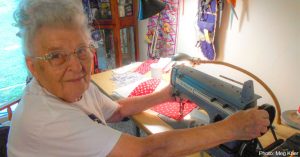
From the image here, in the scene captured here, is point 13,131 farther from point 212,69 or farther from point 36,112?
point 212,69

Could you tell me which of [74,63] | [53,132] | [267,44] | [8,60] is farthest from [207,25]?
[8,60]

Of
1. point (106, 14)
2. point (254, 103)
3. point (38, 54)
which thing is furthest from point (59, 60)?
point (106, 14)

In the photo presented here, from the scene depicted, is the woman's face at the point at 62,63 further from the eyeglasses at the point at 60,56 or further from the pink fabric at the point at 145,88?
the pink fabric at the point at 145,88

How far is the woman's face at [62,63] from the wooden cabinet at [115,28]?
1635 mm

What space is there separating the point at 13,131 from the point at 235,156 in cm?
77

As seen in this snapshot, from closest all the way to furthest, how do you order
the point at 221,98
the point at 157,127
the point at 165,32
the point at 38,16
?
the point at 38,16
the point at 221,98
the point at 157,127
the point at 165,32

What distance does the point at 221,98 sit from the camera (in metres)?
0.97

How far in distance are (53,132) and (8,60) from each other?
2.17 metres

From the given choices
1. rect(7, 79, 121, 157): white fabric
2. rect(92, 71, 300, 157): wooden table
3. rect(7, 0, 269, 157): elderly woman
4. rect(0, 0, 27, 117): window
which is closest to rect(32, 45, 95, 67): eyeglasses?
rect(7, 0, 269, 157): elderly woman

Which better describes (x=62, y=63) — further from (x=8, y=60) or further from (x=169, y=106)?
(x=8, y=60)

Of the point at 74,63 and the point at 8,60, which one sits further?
the point at 8,60

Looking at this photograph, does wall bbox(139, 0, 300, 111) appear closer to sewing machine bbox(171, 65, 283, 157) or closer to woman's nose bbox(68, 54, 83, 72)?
sewing machine bbox(171, 65, 283, 157)

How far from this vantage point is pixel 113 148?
80 centimetres

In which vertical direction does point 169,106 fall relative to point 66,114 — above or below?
below
